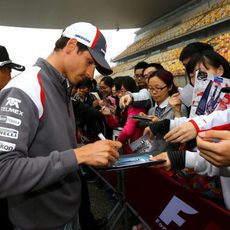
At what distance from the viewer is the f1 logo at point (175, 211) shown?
154 centimetres

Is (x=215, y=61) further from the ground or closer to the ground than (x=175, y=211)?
further from the ground

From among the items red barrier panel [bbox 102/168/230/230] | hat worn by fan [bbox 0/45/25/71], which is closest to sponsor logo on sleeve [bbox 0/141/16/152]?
red barrier panel [bbox 102/168/230/230]

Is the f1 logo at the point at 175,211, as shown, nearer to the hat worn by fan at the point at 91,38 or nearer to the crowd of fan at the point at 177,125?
the crowd of fan at the point at 177,125

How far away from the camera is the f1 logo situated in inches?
60.6

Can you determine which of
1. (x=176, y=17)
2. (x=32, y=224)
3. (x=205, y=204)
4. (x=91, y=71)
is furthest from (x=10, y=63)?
(x=176, y=17)

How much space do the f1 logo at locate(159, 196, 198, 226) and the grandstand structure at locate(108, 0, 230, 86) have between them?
7.44 meters

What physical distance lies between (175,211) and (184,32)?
11.6m

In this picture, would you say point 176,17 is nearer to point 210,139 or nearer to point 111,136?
point 111,136

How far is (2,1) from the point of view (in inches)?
505

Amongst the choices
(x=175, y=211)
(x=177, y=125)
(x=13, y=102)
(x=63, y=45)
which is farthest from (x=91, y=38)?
(x=175, y=211)

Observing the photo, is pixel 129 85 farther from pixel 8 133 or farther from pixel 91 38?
pixel 8 133

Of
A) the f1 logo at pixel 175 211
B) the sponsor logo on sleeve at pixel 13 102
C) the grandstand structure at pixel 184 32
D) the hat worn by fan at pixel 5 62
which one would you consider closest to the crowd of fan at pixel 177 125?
the f1 logo at pixel 175 211

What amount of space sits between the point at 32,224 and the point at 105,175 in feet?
7.10

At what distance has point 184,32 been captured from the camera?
39.3 feet
